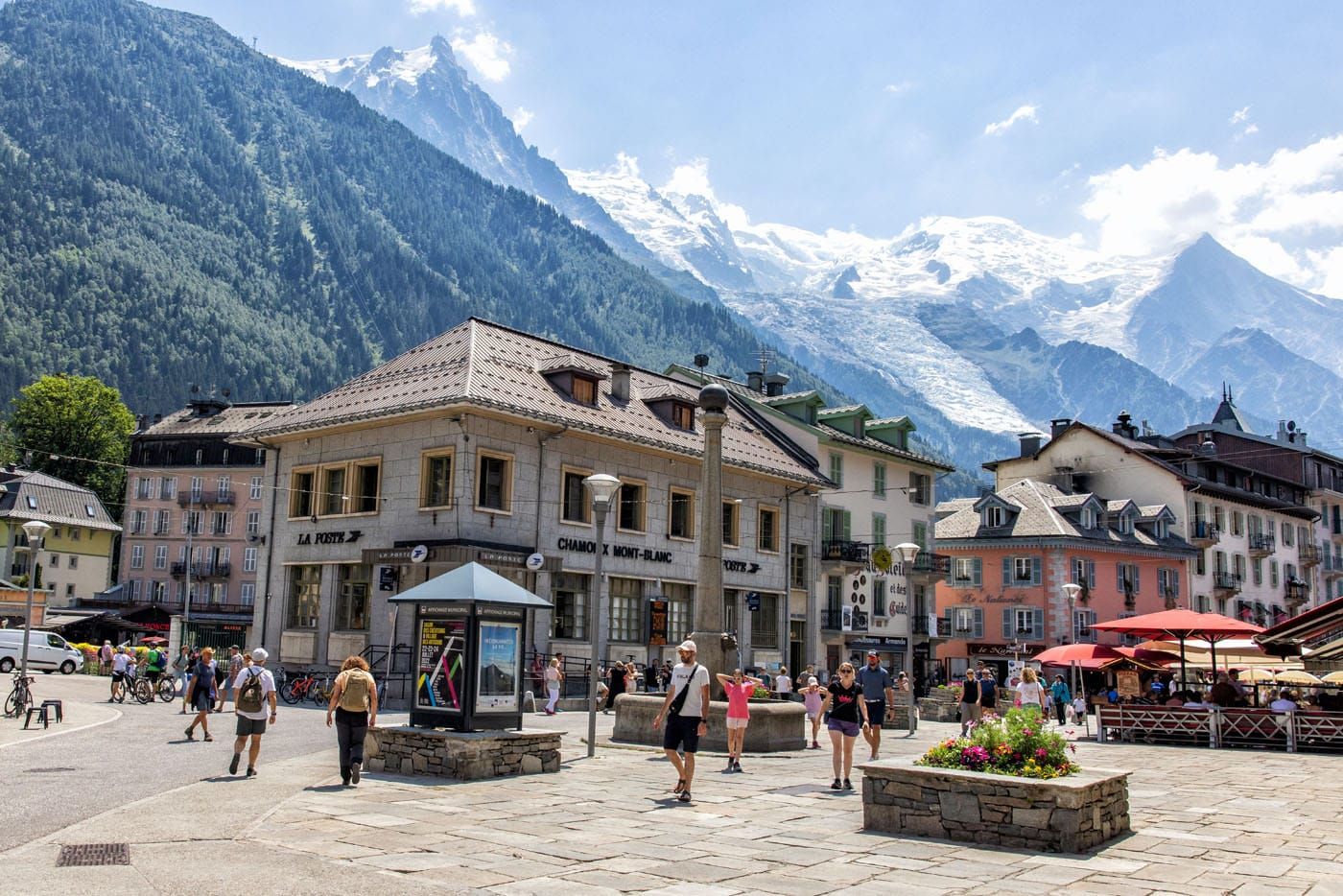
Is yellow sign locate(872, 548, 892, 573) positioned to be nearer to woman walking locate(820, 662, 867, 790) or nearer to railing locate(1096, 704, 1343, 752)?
railing locate(1096, 704, 1343, 752)

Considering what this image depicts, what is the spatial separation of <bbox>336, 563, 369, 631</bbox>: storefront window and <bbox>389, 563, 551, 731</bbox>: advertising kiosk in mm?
18027

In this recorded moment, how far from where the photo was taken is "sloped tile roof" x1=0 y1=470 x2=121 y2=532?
244 feet

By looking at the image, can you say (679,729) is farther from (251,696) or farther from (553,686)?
(553,686)

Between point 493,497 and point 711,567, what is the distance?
13812 mm

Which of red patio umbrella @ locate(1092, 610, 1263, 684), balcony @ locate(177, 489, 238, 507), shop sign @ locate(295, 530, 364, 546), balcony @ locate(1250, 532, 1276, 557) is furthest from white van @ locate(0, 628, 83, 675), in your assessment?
balcony @ locate(1250, 532, 1276, 557)

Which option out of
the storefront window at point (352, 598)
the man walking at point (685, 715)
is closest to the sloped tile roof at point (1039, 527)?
the storefront window at point (352, 598)

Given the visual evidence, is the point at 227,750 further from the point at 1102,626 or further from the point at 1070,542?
the point at 1070,542

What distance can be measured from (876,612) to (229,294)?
139285 mm

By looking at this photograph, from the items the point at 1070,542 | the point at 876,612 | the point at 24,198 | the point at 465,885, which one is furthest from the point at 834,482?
the point at 24,198

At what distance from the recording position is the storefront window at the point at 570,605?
33.9 metres

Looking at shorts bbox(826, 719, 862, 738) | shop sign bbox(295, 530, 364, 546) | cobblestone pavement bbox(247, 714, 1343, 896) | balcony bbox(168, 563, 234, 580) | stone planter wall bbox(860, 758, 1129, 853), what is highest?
balcony bbox(168, 563, 234, 580)

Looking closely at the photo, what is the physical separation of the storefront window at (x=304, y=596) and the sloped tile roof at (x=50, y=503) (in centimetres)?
4727

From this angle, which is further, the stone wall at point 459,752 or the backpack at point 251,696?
the backpack at point 251,696

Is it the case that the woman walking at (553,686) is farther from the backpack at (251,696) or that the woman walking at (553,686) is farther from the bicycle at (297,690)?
the backpack at (251,696)
